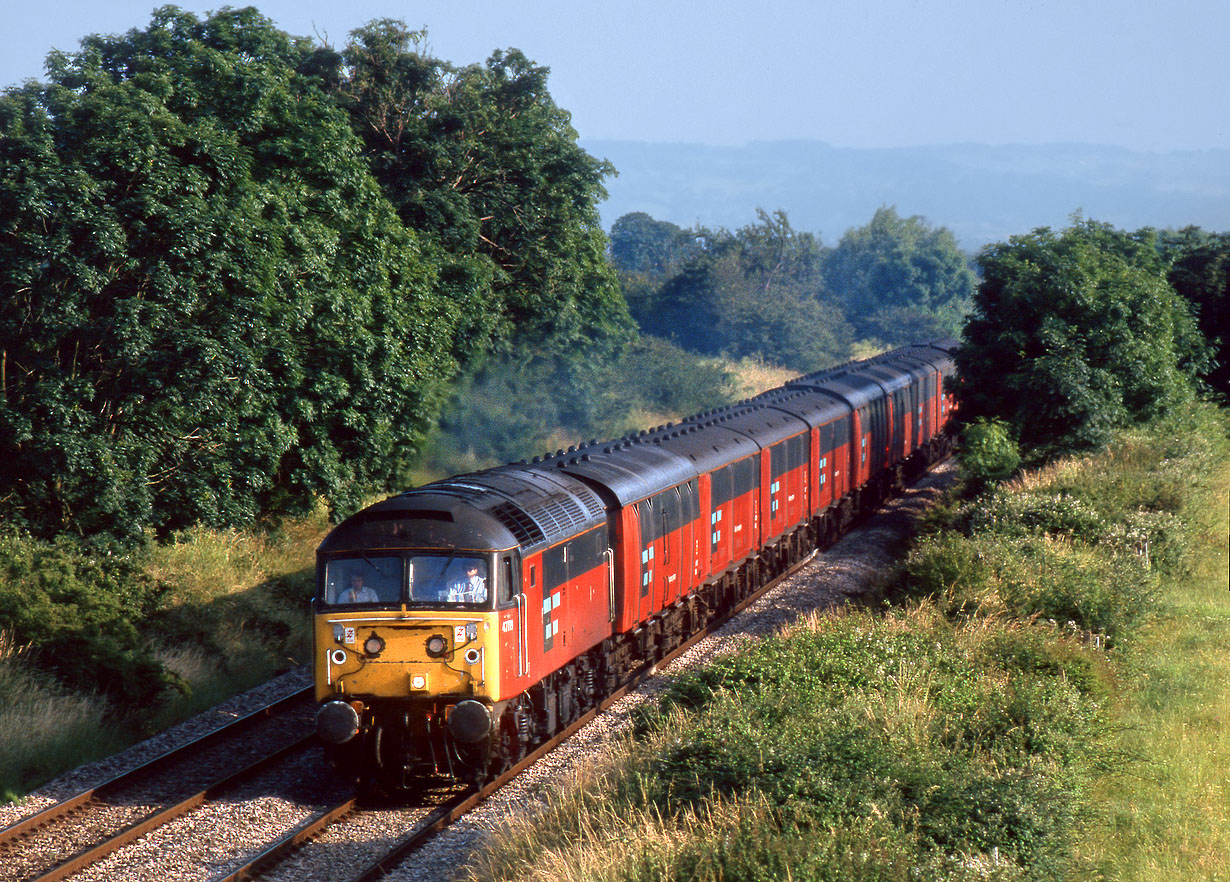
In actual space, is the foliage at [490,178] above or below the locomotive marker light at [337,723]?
above

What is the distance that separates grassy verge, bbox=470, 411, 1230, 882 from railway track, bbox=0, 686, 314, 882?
13.1 ft

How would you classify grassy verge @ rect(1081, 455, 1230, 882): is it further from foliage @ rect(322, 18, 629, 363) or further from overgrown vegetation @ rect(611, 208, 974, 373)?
overgrown vegetation @ rect(611, 208, 974, 373)

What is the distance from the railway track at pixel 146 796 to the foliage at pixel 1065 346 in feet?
63.1

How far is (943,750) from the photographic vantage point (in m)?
10.6

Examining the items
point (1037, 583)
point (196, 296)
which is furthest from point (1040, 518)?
point (196, 296)

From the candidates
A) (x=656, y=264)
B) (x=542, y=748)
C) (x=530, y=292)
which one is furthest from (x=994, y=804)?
(x=656, y=264)

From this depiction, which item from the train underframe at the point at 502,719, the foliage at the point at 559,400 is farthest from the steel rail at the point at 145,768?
the foliage at the point at 559,400

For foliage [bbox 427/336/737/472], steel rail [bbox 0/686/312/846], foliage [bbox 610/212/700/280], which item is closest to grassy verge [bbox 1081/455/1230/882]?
steel rail [bbox 0/686/312/846]

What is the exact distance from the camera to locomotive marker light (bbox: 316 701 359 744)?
1197cm

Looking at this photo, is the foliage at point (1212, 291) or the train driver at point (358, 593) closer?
the train driver at point (358, 593)

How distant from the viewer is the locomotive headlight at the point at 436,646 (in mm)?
12109

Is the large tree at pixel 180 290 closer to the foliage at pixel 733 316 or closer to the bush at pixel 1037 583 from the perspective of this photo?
the bush at pixel 1037 583

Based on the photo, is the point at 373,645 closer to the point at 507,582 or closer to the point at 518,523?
the point at 507,582

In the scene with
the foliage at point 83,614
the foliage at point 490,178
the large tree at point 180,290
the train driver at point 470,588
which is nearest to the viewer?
the train driver at point 470,588
